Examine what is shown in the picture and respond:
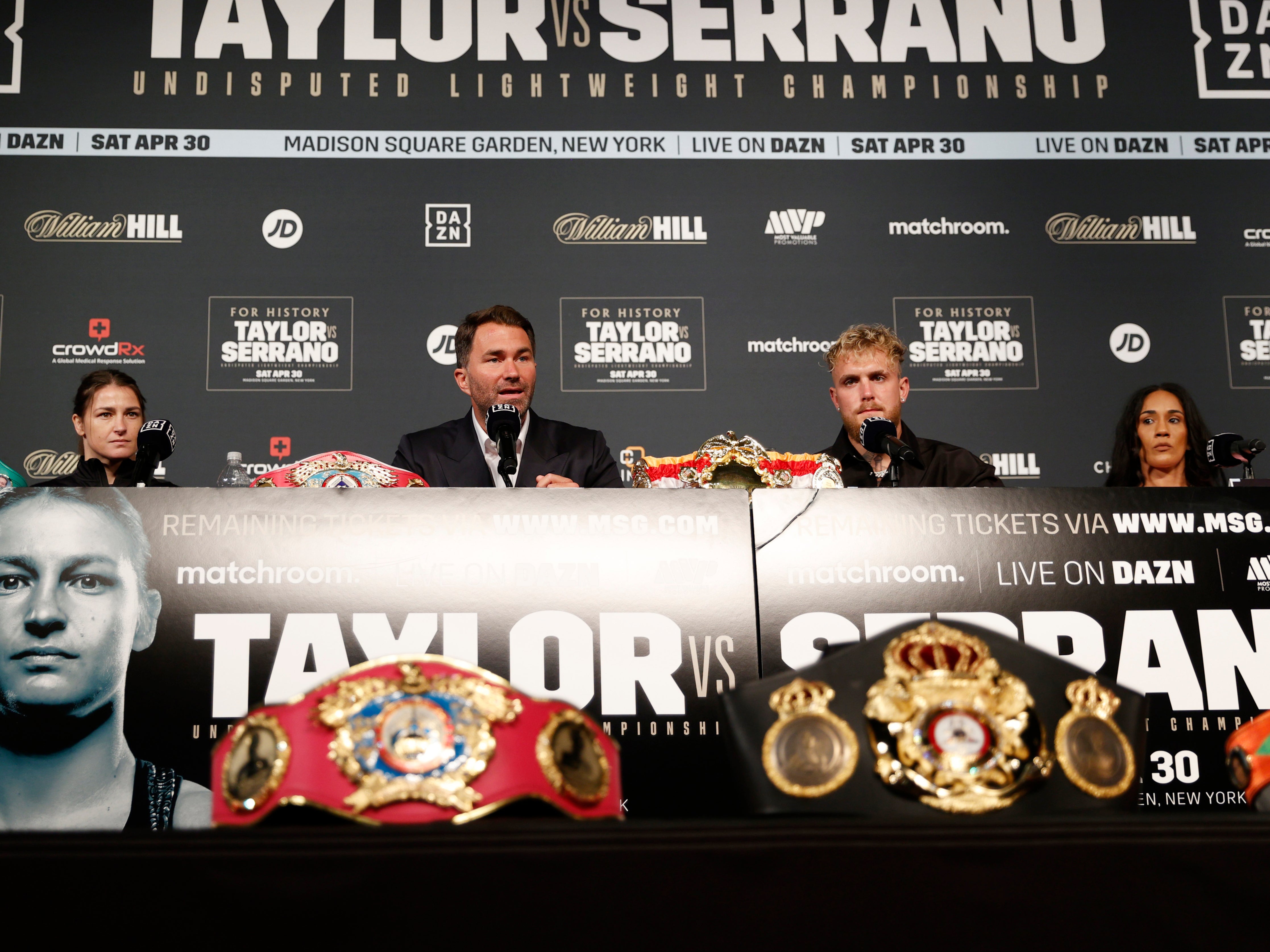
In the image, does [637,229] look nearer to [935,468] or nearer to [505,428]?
[935,468]

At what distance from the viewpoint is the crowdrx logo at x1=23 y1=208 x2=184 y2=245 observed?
153 inches

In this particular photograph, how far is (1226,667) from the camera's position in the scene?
1.72 m

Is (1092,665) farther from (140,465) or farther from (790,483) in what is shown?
(140,465)

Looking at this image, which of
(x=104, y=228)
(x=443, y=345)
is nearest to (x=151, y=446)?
(x=443, y=345)

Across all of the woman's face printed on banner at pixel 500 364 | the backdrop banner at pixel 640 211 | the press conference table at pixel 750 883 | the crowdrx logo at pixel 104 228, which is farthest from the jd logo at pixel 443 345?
the press conference table at pixel 750 883

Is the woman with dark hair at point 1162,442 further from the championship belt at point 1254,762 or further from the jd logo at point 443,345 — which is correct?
the championship belt at point 1254,762

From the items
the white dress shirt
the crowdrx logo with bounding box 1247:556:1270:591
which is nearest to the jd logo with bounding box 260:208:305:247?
the white dress shirt

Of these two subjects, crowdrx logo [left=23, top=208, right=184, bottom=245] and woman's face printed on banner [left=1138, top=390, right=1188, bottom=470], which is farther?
crowdrx logo [left=23, top=208, right=184, bottom=245]

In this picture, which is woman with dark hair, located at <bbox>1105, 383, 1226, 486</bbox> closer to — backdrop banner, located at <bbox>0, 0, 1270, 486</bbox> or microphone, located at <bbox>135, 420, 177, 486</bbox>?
backdrop banner, located at <bbox>0, 0, 1270, 486</bbox>

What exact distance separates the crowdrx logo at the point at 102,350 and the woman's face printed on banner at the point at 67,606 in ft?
7.82

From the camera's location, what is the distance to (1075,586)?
1.73 meters

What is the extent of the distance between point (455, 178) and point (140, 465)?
89.6 inches

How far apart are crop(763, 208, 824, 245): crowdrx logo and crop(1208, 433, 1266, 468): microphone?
1.98 m

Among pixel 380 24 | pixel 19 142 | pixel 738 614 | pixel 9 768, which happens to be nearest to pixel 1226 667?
pixel 738 614
